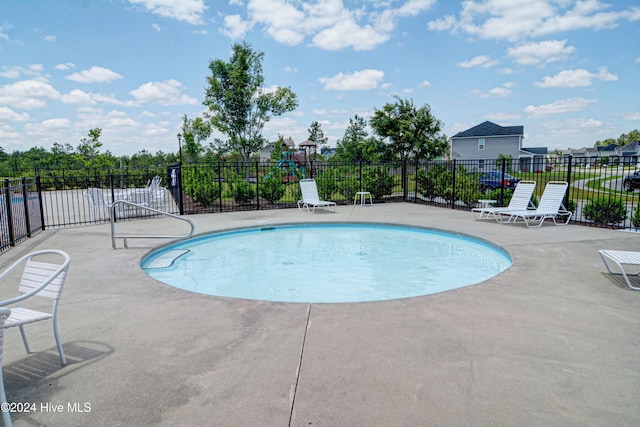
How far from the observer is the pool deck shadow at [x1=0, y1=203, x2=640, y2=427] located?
7.18ft

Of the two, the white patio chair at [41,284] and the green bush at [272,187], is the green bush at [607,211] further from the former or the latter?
the white patio chair at [41,284]

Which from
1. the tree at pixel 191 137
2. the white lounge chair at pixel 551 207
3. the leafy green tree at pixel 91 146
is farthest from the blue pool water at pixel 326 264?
the leafy green tree at pixel 91 146

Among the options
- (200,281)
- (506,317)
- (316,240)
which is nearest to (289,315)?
(506,317)

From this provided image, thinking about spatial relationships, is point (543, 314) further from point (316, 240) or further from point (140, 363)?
point (316, 240)

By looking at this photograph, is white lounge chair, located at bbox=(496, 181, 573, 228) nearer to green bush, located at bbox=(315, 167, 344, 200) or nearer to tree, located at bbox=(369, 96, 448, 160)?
green bush, located at bbox=(315, 167, 344, 200)

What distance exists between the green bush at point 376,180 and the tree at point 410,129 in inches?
560

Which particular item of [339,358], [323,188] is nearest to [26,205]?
[339,358]

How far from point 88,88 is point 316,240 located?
66.7 feet

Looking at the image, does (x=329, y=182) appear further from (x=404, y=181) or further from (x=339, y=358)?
(x=339, y=358)

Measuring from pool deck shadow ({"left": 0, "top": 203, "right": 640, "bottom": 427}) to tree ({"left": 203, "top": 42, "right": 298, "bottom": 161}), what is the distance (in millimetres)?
17833

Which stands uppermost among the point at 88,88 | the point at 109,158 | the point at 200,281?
the point at 88,88

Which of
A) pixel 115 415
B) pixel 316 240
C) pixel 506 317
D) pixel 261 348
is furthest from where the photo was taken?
pixel 316 240

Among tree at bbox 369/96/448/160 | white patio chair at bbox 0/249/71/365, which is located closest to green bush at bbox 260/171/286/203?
white patio chair at bbox 0/249/71/365

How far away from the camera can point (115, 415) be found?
217 cm
